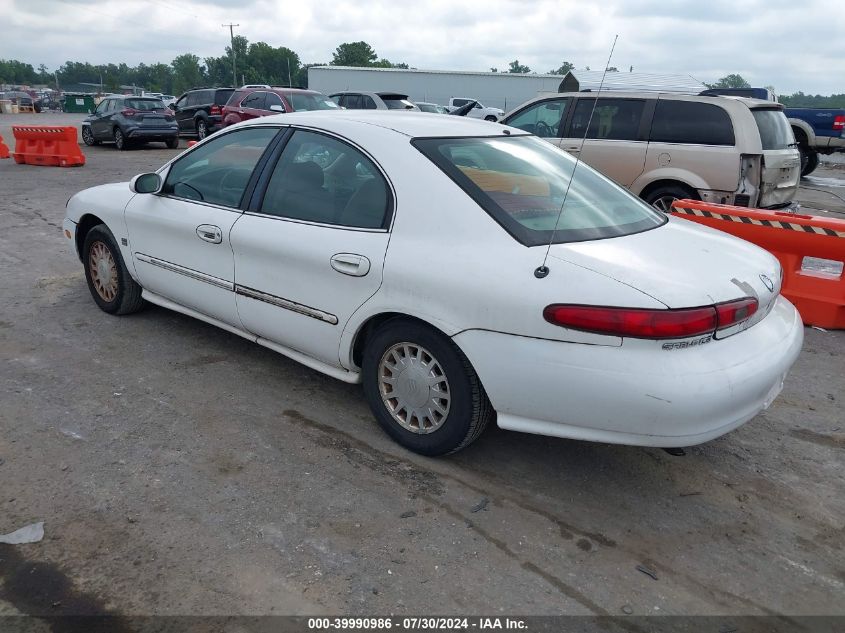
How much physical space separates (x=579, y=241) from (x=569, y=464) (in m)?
1.14

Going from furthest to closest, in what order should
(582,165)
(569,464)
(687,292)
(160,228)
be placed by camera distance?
1. (160,228)
2. (582,165)
3. (569,464)
4. (687,292)

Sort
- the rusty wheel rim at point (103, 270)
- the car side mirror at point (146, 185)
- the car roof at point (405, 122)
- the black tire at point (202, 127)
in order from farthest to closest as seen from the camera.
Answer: the black tire at point (202, 127) → the rusty wheel rim at point (103, 270) → the car side mirror at point (146, 185) → the car roof at point (405, 122)

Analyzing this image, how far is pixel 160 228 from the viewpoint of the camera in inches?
176

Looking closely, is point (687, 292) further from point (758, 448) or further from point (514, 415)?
point (758, 448)

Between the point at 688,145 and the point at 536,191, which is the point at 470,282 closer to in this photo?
the point at 536,191

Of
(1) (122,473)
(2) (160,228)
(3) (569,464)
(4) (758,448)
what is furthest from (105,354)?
(4) (758,448)

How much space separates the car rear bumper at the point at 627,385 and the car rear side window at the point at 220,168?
75.7 inches

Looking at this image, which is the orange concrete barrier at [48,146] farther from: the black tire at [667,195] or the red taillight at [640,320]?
the red taillight at [640,320]

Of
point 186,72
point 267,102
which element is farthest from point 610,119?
point 186,72

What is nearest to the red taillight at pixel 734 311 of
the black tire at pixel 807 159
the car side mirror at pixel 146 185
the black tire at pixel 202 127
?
the car side mirror at pixel 146 185

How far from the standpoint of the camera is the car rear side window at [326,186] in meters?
3.40

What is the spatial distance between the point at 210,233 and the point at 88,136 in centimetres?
1966

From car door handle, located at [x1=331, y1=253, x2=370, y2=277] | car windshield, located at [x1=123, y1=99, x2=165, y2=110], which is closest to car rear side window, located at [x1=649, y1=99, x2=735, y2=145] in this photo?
car door handle, located at [x1=331, y1=253, x2=370, y2=277]

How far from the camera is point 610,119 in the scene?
841 centimetres
